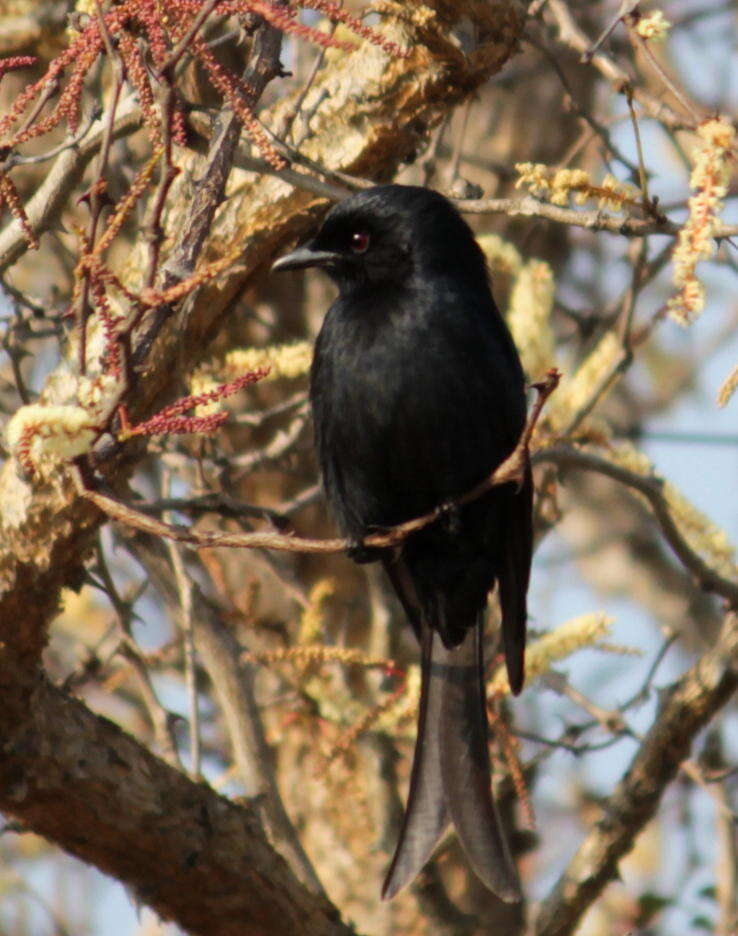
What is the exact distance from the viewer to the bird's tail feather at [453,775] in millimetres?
3828

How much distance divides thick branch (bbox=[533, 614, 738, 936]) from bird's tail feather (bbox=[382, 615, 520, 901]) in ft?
0.51

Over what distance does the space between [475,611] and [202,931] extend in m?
1.22

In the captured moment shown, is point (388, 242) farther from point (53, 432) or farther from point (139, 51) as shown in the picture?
point (53, 432)

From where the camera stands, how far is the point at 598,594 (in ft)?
25.5

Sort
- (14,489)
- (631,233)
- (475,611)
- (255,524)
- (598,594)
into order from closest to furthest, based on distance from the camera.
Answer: (631,233) < (14,489) < (475,611) < (255,524) < (598,594)

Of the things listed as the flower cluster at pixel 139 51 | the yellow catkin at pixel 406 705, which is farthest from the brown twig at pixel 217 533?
the yellow catkin at pixel 406 705

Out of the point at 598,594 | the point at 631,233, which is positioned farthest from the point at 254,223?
the point at 598,594

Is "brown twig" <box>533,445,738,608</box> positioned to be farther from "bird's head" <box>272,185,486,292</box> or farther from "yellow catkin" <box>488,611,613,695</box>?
"bird's head" <box>272,185,486,292</box>

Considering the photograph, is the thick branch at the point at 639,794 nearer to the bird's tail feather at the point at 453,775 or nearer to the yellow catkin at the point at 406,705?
the bird's tail feather at the point at 453,775

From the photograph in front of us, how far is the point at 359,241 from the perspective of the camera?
13.0ft

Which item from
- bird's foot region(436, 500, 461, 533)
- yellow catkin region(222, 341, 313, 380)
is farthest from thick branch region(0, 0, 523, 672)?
bird's foot region(436, 500, 461, 533)

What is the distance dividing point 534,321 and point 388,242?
0.58 m

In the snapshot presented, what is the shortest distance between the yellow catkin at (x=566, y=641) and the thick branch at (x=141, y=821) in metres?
0.80

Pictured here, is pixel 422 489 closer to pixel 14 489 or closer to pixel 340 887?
pixel 14 489
